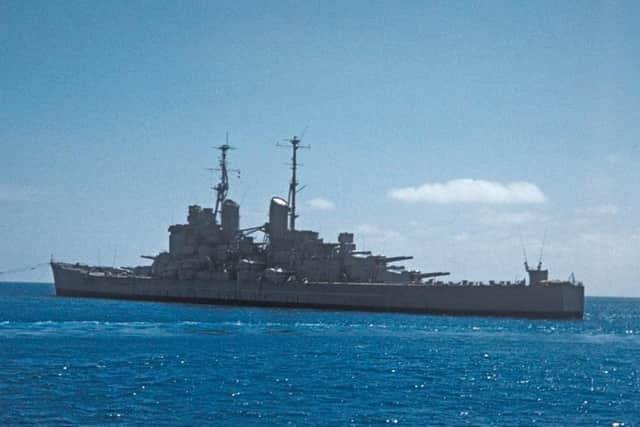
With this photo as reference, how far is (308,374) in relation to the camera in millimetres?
29297

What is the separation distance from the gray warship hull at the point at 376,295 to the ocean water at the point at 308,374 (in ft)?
23.4

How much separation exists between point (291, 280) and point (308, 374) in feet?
131

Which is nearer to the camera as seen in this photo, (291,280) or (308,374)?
(308,374)

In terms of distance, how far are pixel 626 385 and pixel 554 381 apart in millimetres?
2527

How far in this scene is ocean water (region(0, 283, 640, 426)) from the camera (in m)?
21.9

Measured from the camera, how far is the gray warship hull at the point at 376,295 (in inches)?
2335

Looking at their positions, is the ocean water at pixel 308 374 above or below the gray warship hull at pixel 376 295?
below

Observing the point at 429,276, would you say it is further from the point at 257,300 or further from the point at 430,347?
the point at 430,347

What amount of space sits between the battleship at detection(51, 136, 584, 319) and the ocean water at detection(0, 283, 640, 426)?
8036 mm

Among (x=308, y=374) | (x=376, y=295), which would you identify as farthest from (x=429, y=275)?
(x=308, y=374)

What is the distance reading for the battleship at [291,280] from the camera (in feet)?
197

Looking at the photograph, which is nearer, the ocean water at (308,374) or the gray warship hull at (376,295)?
the ocean water at (308,374)

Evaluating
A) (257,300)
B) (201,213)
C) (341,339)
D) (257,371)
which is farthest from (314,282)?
(257,371)

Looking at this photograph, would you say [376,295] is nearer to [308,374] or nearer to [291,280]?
[291,280]
